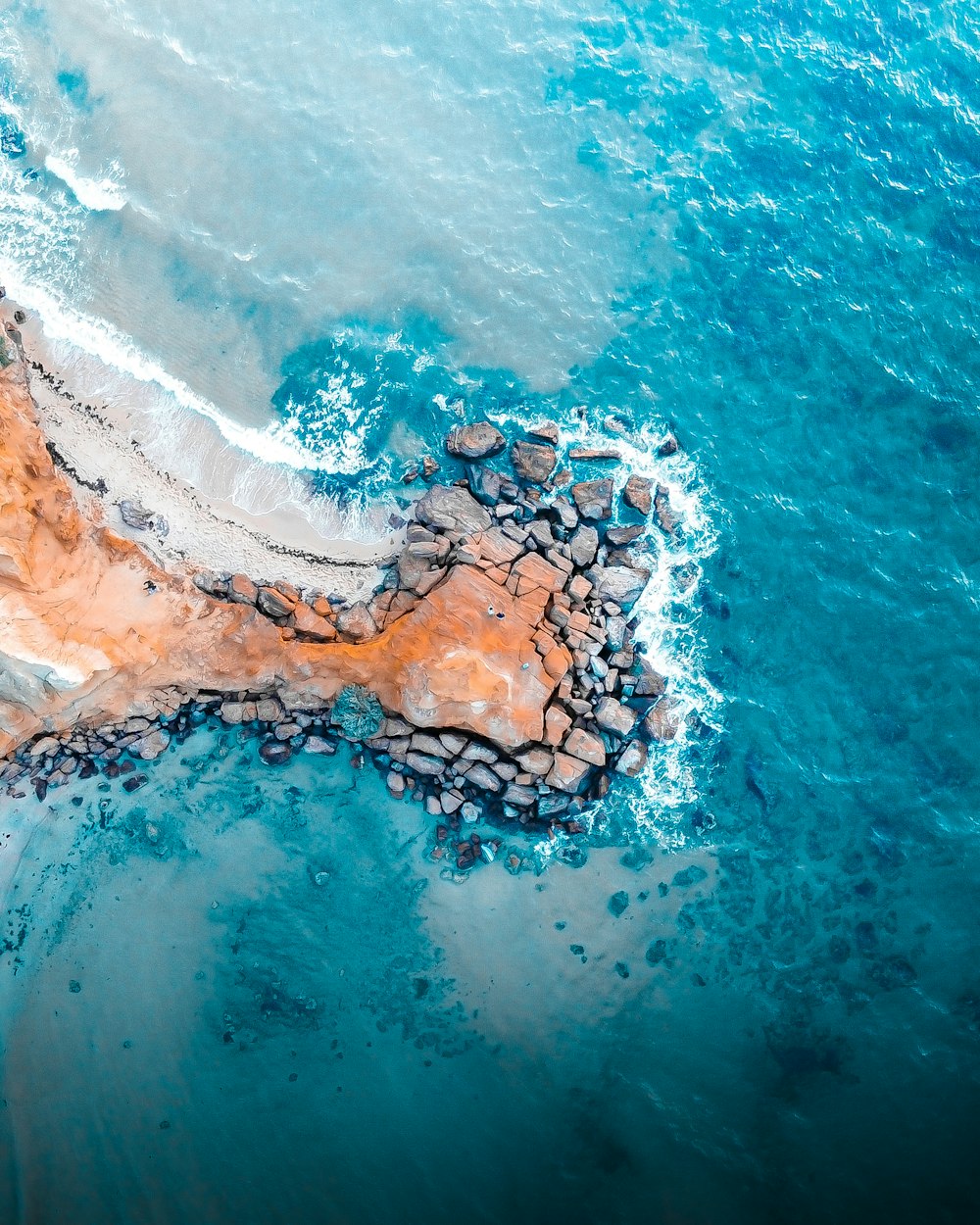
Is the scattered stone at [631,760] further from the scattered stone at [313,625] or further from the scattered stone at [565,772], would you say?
the scattered stone at [313,625]

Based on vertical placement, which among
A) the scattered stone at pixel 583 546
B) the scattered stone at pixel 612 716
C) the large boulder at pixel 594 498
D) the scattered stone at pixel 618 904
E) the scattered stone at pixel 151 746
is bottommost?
the scattered stone at pixel 151 746

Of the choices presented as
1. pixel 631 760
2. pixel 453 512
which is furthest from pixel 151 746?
pixel 631 760

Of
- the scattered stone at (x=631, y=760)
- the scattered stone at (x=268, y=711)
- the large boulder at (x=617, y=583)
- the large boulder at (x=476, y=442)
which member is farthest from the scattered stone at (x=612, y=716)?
the scattered stone at (x=268, y=711)

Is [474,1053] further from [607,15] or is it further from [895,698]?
[607,15]

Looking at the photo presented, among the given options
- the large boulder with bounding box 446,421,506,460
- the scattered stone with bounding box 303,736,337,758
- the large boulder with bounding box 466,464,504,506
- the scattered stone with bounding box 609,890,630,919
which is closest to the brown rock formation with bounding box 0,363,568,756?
the scattered stone with bounding box 303,736,337,758

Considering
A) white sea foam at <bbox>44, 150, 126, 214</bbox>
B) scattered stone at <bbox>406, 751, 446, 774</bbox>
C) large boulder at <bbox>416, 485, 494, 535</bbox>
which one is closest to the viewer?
scattered stone at <bbox>406, 751, 446, 774</bbox>

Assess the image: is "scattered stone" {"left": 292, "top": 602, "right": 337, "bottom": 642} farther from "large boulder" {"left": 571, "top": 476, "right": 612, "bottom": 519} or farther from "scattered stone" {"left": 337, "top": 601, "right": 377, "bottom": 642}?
"large boulder" {"left": 571, "top": 476, "right": 612, "bottom": 519}
